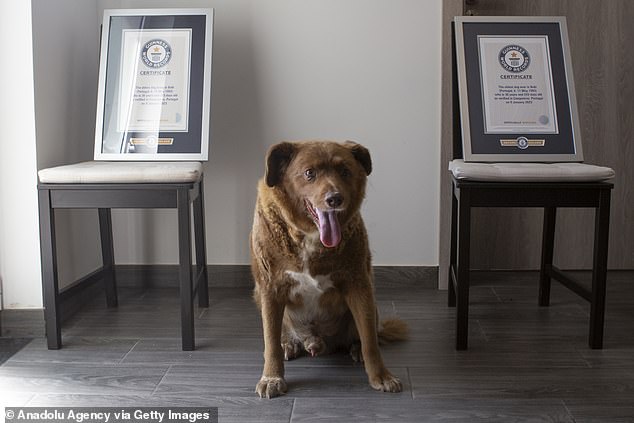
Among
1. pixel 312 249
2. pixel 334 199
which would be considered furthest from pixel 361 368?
pixel 334 199

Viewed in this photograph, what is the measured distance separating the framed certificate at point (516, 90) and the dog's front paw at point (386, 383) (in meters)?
0.92

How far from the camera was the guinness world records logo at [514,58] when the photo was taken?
8.82 feet

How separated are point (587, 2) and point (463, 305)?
1.65 metres

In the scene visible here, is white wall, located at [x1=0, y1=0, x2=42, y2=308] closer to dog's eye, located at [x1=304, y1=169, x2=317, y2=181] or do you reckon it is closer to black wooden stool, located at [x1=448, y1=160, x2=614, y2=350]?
dog's eye, located at [x1=304, y1=169, x2=317, y2=181]

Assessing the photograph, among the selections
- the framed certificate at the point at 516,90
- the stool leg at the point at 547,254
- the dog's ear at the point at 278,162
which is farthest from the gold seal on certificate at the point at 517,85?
the dog's ear at the point at 278,162

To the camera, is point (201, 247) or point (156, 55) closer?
point (156, 55)

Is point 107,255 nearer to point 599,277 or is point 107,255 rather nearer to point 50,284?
point 50,284

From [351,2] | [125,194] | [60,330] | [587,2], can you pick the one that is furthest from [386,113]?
[60,330]

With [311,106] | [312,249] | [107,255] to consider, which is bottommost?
[107,255]

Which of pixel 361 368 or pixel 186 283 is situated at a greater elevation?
pixel 186 283

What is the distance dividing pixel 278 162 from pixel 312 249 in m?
0.27

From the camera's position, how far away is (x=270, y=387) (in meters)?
2.02

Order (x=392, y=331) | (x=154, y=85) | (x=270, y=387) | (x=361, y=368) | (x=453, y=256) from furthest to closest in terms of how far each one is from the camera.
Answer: (x=453, y=256)
(x=154, y=85)
(x=392, y=331)
(x=361, y=368)
(x=270, y=387)

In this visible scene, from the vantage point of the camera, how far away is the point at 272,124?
318cm
